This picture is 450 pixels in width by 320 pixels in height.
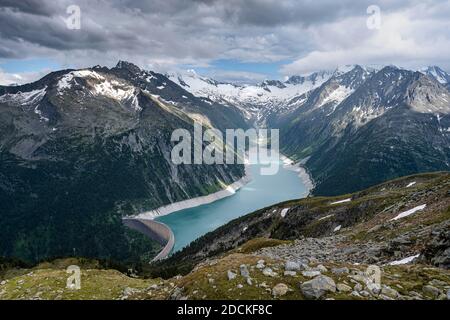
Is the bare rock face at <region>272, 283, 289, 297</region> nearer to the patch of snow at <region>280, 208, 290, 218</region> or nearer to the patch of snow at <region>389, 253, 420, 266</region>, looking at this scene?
the patch of snow at <region>389, 253, 420, 266</region>

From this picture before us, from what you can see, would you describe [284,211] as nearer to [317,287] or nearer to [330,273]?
[330,273]

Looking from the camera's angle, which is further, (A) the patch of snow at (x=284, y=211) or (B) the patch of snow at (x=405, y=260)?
(A) the patch of snow at (x=284, y=211)

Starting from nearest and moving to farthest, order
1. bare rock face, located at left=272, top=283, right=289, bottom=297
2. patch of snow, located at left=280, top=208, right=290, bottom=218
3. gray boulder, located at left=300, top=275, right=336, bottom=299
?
gray boulder, located at left=300, top=275, right=336, bottom=299, bare rock face, located at left=272, top=283, right=289, bottom=297, patch of snow, located at left=280, top=208, right=290, bottom=218

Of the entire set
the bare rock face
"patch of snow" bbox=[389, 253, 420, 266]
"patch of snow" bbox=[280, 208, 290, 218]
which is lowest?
"patch of snow" bbox=[280, 208, 290, 218]

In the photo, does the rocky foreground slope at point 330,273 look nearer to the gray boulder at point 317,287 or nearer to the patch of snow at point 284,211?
the gray boulder at point 317,287

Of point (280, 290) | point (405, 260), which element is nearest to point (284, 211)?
point (405, 260)

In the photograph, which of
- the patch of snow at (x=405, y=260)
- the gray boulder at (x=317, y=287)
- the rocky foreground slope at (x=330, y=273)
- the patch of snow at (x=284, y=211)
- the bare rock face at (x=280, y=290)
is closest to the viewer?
the gray boulder at (x=317, y=287)

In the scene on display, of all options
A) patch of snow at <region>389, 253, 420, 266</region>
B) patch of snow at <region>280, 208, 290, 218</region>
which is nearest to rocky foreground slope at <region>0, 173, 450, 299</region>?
patch of snow at <region>389, 253, 420, 266</region>

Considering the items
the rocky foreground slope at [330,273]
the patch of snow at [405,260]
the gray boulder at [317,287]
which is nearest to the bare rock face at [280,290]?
the rocky foreground slope at [330,273]

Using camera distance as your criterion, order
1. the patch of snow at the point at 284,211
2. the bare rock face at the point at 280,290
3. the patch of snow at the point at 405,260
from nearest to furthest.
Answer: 1. the bare rock face at the point at 280,290
2. the patch of snow at the point at 405,260
3. the patch of snow at the point at 284,211
